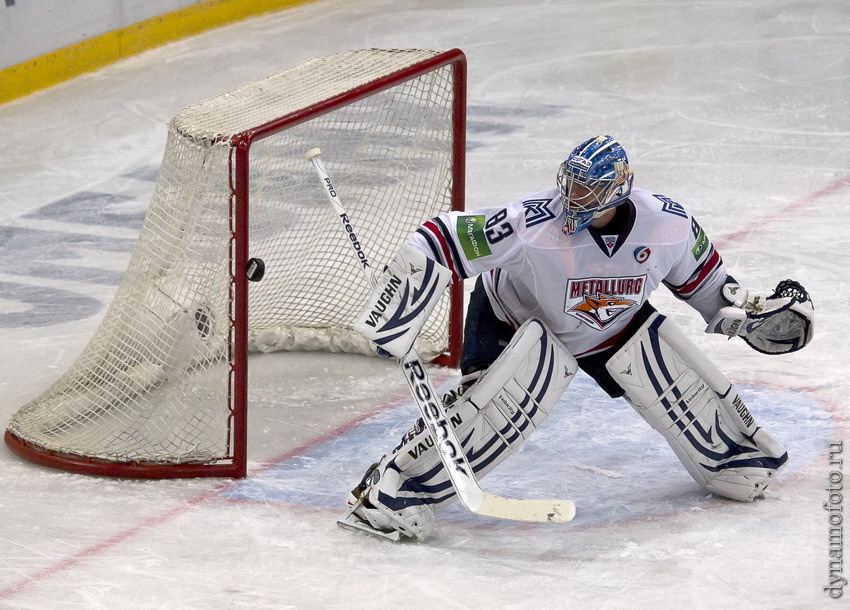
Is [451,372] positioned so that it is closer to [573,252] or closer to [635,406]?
[635,406]

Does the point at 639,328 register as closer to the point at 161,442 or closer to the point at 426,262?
the point at 426,262

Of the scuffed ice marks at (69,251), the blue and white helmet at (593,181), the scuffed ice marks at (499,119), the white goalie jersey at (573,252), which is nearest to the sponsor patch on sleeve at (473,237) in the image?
the white goalie jersey at (573,252)

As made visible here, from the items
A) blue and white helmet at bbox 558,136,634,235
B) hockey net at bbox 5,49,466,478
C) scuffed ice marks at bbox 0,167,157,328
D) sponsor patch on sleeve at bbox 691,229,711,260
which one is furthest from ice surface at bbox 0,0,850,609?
blue and white helmet at bbox 558,136,634,235

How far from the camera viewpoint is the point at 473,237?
329cm

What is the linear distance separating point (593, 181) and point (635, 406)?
2.06ft

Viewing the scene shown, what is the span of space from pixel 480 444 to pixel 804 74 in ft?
16.1

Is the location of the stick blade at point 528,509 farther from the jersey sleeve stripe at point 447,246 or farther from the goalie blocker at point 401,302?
the jersey sleeve stripe at point 447,246

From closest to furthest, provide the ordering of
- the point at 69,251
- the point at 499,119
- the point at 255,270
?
the point at 255,270 < the point at 69,251 < the point at 499,119

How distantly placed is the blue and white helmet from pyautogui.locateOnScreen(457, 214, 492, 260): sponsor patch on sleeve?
0.66 ft

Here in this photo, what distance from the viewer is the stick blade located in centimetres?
323

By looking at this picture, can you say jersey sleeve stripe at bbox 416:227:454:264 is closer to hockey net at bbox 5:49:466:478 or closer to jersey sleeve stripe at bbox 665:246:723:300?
hockey net at bbox 5:49:466:478

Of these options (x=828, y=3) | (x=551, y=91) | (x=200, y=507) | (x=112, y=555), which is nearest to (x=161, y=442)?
(x=200, y=507)

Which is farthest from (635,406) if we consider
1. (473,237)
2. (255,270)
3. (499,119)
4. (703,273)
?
(499,119)

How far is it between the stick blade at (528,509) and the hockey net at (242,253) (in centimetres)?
75
